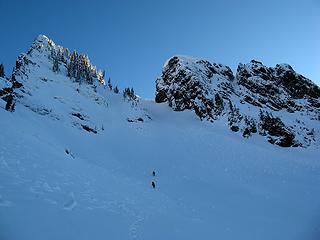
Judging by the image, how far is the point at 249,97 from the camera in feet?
190

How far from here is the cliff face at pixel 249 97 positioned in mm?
48781

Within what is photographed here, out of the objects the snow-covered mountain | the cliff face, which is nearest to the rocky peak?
the cliff face

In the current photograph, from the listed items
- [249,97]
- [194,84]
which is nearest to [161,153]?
[194,84]

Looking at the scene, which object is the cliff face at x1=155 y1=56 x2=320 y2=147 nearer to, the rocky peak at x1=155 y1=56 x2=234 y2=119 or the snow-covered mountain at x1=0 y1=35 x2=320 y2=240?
the rocky peak at x1=155 y1=56 x2=234 y2=119

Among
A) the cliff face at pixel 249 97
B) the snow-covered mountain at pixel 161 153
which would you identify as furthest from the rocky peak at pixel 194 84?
the snow-covered mountain at pixel 161 153

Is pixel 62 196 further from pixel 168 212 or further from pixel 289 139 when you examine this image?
pixel 289 139

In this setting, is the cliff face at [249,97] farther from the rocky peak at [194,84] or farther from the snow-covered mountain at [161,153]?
the snow-covered mountain at [161,153]

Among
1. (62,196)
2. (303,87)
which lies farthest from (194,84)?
(62,196)

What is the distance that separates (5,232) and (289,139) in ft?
150

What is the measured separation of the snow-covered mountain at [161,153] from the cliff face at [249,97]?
26 centimetres

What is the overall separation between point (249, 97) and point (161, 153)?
28.9 m

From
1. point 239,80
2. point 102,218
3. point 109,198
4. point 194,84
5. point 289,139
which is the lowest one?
point 102,218

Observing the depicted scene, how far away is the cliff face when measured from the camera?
48781 mm

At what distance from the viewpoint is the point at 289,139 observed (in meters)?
47.1
